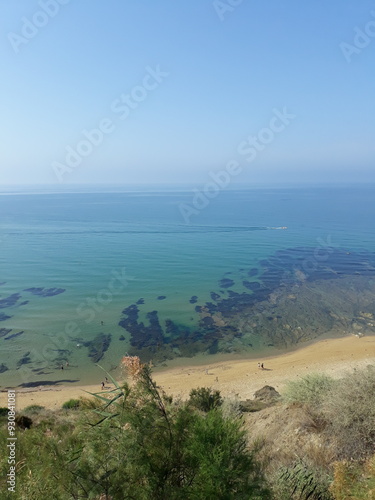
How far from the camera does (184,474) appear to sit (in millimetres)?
6270

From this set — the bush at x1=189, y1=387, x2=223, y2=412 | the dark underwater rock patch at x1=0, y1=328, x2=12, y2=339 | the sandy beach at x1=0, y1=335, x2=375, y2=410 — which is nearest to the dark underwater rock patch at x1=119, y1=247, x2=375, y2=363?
the sandy beach at x1=0, y1=335, x2=375, y2=410

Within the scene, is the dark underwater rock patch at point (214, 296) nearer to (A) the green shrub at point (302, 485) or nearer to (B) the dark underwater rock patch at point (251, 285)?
(B) the dark underwater rock patch at point (251, 285)

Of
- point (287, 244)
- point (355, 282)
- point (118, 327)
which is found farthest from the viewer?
point (287, 244)

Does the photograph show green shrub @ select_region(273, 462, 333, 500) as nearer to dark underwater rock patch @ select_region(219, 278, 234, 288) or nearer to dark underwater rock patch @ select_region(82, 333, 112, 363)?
dark underwater rock patch @ select_region(82, 333, 112, 363)

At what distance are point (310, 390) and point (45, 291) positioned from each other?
37.4 metres

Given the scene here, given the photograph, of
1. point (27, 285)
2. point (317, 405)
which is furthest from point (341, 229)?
point (317, 405)

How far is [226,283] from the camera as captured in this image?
44281 millimetres

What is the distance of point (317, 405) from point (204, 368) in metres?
15.5

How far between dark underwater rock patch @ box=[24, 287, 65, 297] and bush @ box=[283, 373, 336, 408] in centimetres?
3458

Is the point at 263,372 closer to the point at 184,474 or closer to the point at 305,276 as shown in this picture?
the point at 184,474

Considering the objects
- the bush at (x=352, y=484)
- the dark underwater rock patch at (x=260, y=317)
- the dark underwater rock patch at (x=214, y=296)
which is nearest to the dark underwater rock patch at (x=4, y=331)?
the dark underwater rock patch at (x=260, y=317)

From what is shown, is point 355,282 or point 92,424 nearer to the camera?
point 92,424

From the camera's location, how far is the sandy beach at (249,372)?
21.6 metres

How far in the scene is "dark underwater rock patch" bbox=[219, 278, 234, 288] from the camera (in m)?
43.5
